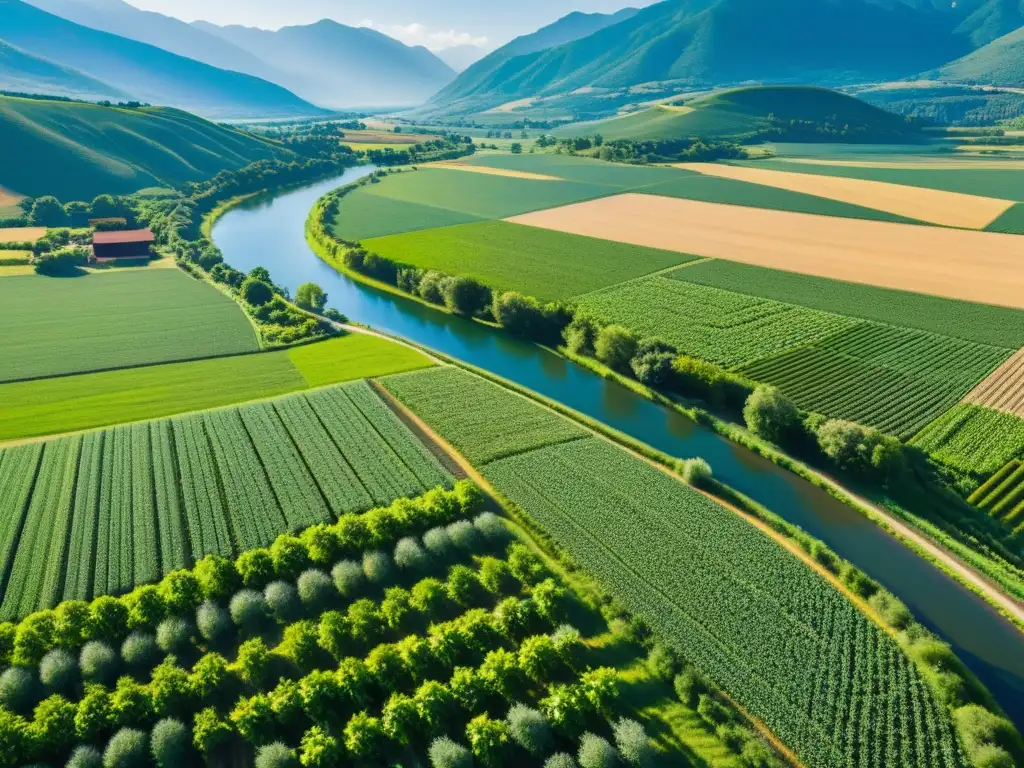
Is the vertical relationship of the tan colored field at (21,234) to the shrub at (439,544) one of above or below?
above

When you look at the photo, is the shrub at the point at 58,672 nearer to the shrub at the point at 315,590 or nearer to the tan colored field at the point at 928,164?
the shrub at the point at 315,590

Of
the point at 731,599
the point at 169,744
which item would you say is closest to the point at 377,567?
the point at 169,744

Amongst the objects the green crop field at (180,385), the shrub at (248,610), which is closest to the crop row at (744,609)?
the shrub at (248,610)

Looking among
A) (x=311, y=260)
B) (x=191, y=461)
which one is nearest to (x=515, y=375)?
(x=191, y=461)

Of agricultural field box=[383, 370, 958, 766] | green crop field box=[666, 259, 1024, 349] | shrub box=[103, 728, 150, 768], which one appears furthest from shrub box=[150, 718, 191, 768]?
green crop field box=[666, 259, 1024, 349]

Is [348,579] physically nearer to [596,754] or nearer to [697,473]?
[596,754]

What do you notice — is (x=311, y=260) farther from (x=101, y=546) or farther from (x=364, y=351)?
(x=101, y=546)

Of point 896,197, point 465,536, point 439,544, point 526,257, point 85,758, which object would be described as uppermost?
point 896,197
